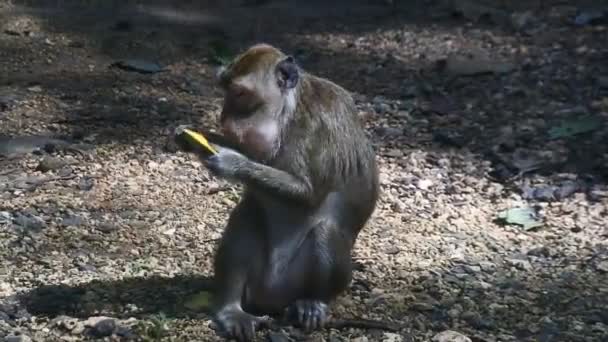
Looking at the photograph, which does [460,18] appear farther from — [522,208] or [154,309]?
[154,309]

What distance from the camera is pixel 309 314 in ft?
16.3

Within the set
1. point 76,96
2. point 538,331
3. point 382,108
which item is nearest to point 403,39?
point 382,108

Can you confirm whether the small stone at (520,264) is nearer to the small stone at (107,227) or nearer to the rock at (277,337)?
the rock at (277,337)

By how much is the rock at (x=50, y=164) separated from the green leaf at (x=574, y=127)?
2.96 m

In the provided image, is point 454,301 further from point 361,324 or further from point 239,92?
point 239,92

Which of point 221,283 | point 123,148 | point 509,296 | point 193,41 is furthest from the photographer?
point 193,41

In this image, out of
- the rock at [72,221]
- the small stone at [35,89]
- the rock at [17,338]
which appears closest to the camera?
the rock at [17,338]

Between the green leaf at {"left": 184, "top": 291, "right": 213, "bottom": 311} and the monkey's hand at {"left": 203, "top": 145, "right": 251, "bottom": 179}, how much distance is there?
0.61 metres

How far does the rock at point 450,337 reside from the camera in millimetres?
4926

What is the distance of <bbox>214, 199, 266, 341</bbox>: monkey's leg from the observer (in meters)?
5.02

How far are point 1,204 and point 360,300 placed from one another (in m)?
2.17

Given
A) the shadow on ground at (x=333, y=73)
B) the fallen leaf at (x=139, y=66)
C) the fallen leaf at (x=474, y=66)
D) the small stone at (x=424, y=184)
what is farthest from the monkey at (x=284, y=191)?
the fallen leaf at (x=139, y=66)

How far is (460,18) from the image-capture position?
990cm

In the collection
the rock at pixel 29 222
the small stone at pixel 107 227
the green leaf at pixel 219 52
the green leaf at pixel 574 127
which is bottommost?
the rock at pixel 29 222
